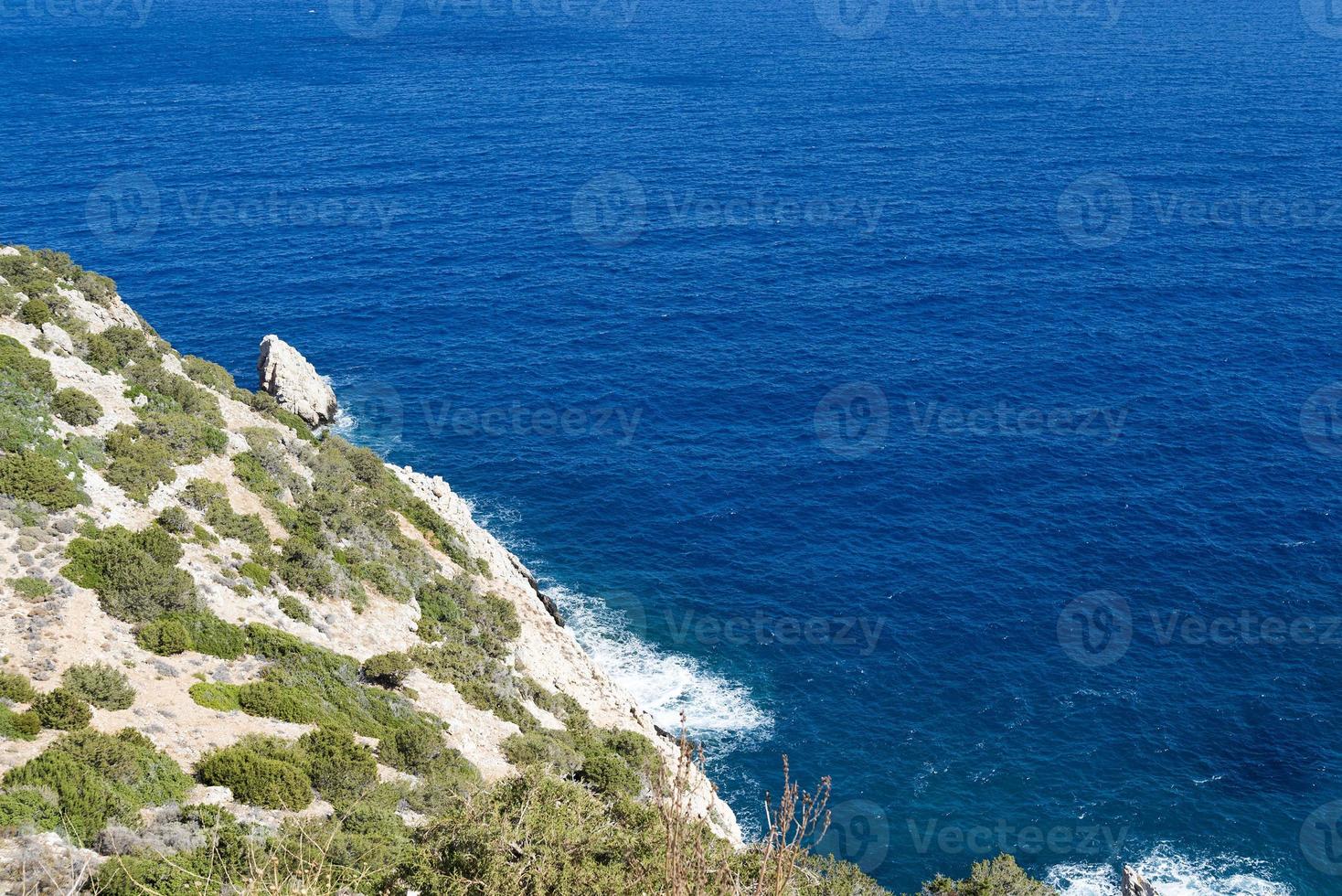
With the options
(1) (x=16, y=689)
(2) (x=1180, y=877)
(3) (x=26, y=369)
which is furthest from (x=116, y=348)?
(2) (x=1180, y=877)

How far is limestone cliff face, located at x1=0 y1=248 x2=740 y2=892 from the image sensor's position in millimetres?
32969

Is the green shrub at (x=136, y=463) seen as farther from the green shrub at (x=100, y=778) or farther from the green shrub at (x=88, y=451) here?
the green shrub at (x=100, y=778)

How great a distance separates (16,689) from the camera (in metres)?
30.5

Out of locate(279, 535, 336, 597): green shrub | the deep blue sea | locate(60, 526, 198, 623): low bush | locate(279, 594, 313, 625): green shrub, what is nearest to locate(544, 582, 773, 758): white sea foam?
the deep blue sea

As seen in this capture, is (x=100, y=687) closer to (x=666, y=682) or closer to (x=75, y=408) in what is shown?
(x=75, y=408)

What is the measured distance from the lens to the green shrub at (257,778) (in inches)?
1176

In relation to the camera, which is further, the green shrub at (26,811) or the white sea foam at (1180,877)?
the white sea foam at (1180,877)

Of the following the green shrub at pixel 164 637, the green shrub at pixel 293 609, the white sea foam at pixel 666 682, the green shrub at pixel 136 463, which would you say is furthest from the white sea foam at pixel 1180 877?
the green shrub at pixel 136 463

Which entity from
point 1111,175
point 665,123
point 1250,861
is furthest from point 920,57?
point 1250,861

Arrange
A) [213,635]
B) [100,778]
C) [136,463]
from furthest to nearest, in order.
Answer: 1. [136,463]
2. [213,635]
3. [100,778]

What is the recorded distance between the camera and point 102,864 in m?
24.6

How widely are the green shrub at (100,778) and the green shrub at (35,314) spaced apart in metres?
30.1

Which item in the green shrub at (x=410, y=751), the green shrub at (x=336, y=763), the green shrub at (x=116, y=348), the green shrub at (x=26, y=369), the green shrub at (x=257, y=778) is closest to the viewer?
the green shrub at (x=257, y=778)

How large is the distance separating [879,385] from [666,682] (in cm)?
3785
